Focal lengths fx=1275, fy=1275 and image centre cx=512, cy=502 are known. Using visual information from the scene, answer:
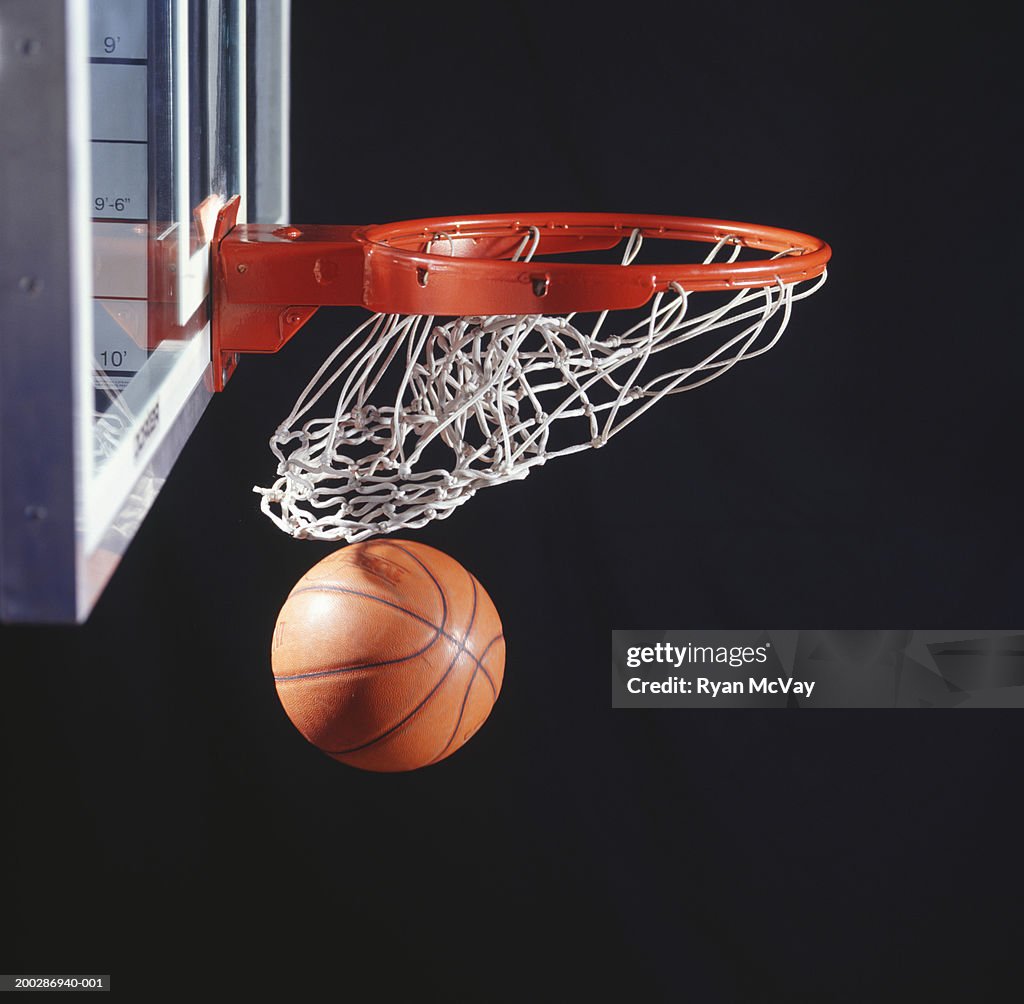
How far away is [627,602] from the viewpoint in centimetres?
188

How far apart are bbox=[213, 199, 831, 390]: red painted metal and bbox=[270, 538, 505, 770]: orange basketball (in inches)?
9.7

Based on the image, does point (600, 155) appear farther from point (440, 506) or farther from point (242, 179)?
point (440, 506)

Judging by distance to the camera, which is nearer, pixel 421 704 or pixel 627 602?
pixel 421 704

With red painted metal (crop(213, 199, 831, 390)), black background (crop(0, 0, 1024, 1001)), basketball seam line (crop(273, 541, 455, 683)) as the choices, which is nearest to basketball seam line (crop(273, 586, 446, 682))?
basketball seam line (crop(273, 541, 455, 683))

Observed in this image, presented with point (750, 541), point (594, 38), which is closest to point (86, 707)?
point (750, 541)

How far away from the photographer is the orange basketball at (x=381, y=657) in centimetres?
123

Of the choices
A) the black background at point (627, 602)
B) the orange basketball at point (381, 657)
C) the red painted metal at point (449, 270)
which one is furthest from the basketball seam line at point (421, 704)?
the black background at point (627, 602)

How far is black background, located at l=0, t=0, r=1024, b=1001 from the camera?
1.78m
